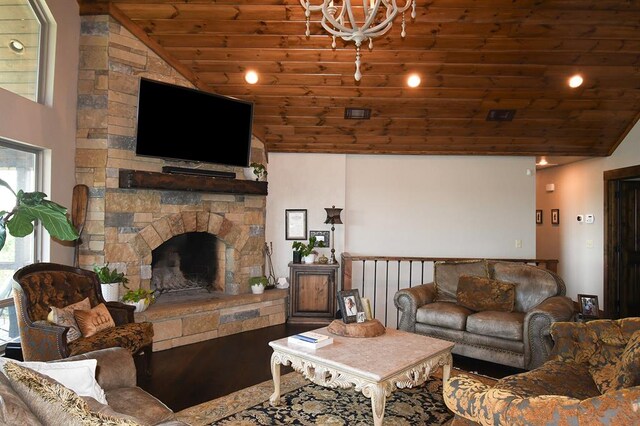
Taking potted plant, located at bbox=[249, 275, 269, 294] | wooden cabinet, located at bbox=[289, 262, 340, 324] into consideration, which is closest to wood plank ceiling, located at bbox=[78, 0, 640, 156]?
wooden cabinet, located at bbox=[289, 262, 340, 324]

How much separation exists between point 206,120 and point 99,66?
1188 mm

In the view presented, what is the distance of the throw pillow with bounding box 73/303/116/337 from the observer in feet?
10.4

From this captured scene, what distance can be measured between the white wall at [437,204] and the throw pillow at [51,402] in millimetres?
5008

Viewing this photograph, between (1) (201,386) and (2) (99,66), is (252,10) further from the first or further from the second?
(1) (201,386)

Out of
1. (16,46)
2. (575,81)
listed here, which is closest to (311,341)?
(16,46)

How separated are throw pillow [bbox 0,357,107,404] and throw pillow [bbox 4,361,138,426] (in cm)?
35

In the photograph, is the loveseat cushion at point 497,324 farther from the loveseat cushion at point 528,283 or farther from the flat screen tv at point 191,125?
the flat screen tv at point 191,125

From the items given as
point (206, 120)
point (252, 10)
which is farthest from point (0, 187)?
point (252, 10)

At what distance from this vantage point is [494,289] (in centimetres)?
433

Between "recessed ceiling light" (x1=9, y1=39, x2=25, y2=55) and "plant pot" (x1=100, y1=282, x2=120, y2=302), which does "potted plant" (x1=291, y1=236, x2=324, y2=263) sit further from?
"recessed ceiling light" (x1=9, y1=39, x2=25, y2=55)

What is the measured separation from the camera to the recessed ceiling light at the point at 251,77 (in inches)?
191

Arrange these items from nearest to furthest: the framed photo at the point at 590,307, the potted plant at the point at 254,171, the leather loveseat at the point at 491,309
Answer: the leather loveseat at the point at 491,309, the framed photo at the point at 590,307, the potted plant at the point at 254,171

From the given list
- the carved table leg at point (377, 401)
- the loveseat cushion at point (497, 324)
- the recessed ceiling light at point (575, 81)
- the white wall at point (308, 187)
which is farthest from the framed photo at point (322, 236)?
the carved table leg at point (377, 401)

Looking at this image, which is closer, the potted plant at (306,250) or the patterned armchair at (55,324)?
the patterned armchair at (55,324)
